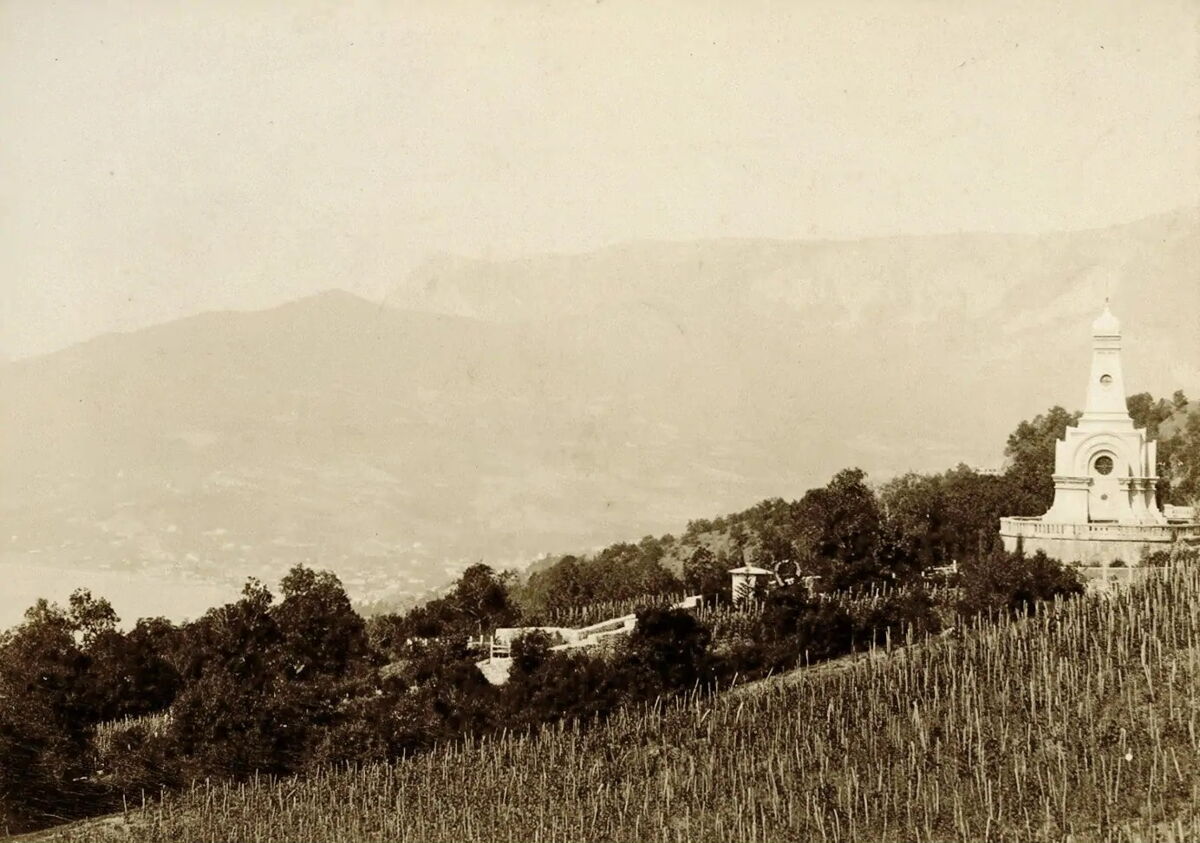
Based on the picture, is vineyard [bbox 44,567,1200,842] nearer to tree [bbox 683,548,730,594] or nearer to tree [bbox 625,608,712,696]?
tree [bbox 625,608,712,696]

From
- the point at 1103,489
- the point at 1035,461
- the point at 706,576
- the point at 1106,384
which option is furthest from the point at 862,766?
the point at 1035,461

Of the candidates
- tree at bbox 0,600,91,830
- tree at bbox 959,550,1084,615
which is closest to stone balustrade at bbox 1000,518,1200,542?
tree at bbox 959,550,1084,615

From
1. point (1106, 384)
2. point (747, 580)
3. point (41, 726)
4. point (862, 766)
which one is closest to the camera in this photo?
point (862, 766)

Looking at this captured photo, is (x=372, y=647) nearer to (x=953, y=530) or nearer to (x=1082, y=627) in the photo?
(x=953, y=530)

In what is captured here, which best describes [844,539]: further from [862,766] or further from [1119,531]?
[862,766]

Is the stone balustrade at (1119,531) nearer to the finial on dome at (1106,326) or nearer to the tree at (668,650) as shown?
the finial on dome at (1106,326)

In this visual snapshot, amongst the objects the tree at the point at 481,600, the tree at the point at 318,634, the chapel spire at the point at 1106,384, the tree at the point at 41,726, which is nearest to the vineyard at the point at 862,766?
the tree at the point at 41,726
